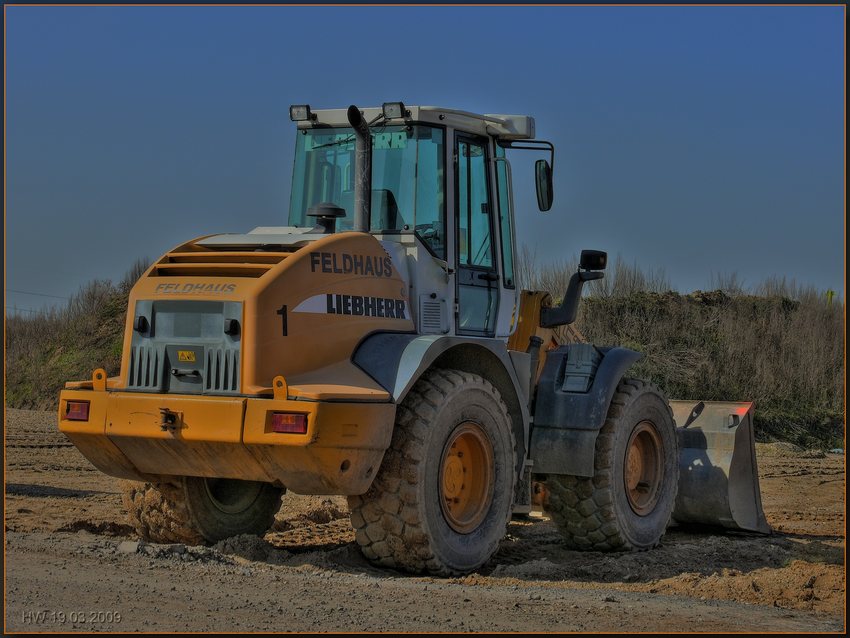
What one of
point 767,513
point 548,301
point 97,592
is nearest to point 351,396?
point 97,592

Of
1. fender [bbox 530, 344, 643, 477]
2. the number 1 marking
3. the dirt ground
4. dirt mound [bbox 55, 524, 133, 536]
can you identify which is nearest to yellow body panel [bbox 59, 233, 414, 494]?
the number 1 marking

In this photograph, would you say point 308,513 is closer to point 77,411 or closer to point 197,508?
point 197,508

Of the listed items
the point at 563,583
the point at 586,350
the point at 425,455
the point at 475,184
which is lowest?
the point at 563,583

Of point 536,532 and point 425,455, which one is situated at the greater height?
point 425,455

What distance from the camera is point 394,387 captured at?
7.34m

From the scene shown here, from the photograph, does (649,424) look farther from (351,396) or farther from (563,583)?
(351,396)

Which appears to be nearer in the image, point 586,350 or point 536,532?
point 586,350

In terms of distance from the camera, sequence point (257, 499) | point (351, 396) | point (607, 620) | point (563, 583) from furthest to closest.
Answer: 1. point (257, 499)
2. point (563, 583)
3. point (351, 396)
4. point (607, 620)

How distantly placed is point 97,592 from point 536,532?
4.53 metres

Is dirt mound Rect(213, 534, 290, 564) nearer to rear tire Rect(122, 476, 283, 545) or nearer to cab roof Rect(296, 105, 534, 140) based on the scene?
rear tire Rect(122, 476, 283, 545)

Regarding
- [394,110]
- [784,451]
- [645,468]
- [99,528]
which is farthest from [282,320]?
[784,451]

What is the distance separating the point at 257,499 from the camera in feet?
28.3

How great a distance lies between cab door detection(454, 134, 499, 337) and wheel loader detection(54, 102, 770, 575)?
2 centimetres

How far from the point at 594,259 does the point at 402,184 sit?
6.07 ft
